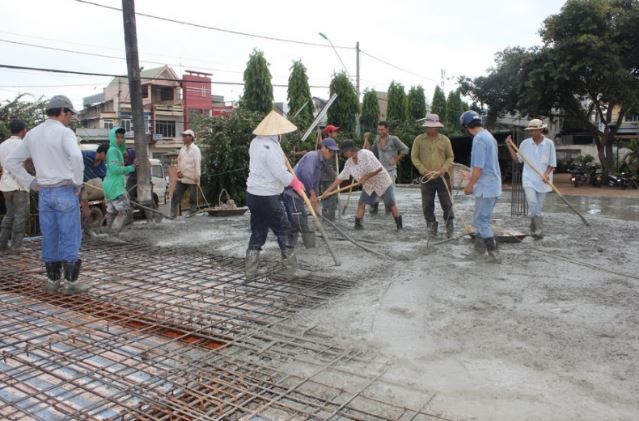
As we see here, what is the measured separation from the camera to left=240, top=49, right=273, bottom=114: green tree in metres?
17.4

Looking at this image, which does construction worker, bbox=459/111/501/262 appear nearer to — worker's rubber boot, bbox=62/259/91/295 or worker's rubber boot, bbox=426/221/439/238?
worker's rubber boot, bbox=426/221/439/238

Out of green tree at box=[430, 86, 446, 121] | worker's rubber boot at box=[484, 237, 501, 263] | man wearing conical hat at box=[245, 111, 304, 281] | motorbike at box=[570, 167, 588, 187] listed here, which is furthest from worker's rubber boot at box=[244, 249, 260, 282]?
green tree at box=[430, 86, 446, 121]

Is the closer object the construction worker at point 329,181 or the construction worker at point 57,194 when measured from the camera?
the construction worker at point 57,194

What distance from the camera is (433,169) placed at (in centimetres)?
657

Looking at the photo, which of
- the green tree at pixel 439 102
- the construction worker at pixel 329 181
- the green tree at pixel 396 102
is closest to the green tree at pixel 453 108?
the green tree at pixel 439 102

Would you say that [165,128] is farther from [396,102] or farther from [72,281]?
[72,281]

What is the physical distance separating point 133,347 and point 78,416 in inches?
32.6

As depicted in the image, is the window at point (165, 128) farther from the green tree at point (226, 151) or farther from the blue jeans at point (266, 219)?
the blue jeans at point (266, 219)

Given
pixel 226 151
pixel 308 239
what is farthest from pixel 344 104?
pixel 308 239

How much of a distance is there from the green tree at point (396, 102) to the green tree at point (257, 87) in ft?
33.1

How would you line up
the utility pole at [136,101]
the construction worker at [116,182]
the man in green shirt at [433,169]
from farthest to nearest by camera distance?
1. the utility pole at [136,101]
2. the construction worker at [116,182]
3. the man in green shirt at [433,169]

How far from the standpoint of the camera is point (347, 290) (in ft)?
13.8

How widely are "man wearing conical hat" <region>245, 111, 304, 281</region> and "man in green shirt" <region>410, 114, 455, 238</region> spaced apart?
7.88 feet

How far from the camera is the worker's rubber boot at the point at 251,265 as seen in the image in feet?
15.0
